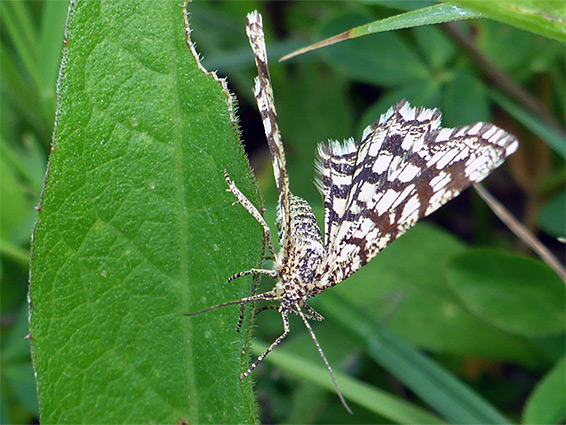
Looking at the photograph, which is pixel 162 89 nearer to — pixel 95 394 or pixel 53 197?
pixel 53 197

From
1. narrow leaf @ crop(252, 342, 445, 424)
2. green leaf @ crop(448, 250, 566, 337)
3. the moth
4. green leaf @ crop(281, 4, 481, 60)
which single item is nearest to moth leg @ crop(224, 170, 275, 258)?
the moth

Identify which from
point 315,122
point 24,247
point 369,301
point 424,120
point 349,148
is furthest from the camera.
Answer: point 315,122

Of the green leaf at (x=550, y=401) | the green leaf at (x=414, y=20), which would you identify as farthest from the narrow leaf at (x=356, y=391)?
the green leaf at (x=414, y=20)

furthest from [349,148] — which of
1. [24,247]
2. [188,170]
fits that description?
[24,247]

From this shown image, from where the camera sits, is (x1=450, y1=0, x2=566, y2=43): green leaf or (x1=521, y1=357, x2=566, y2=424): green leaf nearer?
(x1=450, y1=0, x2=566, y2=43): green leaf

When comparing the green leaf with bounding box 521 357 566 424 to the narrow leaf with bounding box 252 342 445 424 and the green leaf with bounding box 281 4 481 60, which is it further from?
the green leaf with bounding box 281 4 481 60

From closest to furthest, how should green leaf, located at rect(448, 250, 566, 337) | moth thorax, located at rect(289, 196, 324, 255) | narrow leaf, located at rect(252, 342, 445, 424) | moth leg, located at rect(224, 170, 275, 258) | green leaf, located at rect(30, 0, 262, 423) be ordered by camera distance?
green leaf, located at rect(30, 0, 262, 423), moth leg, located at rect(224, 170, 275, 258), moth thorax, located at rect(289, 196, 324, 255), narrow leaf, located at rect(252, 342, 445, 424), green leaf, located at rect(448, 250, 566, 337)

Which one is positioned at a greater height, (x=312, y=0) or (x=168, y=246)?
(x=312, y=0)
